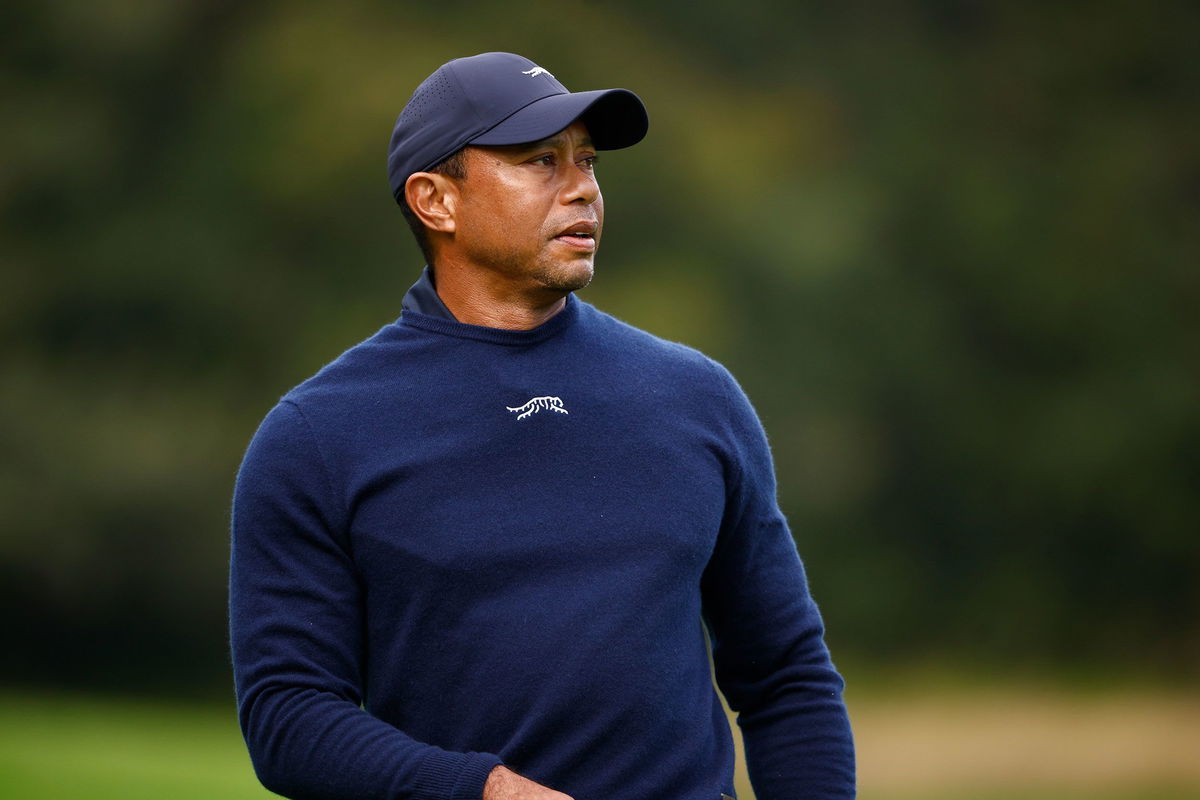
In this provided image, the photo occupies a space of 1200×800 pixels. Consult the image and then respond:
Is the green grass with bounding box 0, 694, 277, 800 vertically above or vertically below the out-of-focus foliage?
below

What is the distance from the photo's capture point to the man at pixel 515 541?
1929 mm

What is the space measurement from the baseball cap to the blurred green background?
→ 29.9ft

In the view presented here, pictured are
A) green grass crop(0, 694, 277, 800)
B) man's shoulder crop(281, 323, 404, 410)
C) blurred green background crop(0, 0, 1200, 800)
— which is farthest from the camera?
blurred green background crop(0, 0, 1200, 800)

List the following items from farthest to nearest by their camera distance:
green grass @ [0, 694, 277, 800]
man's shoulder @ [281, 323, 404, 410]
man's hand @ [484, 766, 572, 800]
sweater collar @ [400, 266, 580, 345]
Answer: green grass @ [0, 694, 277, 800]
sweater collar @ [400, 266, 580, 345]
man's shoulder @ [281, 323, 404, 410]
man's hand @ [484, 766, 572, 800]

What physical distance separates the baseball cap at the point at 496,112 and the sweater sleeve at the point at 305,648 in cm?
43

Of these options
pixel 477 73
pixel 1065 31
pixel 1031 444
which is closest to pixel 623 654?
pixel 477 73

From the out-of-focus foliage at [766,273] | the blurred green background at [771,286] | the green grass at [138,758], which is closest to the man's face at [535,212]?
the green grass at [138,758]

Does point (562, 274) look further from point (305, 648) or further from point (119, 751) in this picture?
point (119, 751)

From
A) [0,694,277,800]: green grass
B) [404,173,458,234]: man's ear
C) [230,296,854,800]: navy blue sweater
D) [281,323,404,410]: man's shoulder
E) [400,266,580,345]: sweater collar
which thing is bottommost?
[0,694,277,800]: green grass

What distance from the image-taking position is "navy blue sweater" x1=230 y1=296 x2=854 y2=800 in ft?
6.30

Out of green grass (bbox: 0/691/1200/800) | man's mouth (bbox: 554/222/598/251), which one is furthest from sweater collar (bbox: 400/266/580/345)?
green grass (bbox: 0/691/1200/800)

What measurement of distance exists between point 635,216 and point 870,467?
8.73 ft

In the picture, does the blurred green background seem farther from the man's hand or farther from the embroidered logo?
the man's hand

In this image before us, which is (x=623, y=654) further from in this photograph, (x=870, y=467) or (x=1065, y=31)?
(x=1065, y=31)
